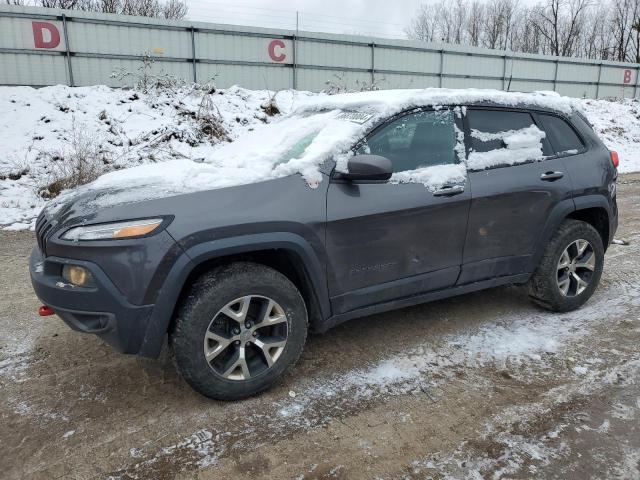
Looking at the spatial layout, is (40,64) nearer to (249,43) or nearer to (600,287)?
(249,43)

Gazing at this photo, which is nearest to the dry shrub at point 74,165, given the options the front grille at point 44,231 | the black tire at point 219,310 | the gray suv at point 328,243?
the front grille at point 44,231

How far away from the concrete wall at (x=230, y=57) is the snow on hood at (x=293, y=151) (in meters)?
7.31

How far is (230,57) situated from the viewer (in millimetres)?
16375

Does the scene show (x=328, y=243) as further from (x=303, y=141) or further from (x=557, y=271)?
(x=557, y=271)

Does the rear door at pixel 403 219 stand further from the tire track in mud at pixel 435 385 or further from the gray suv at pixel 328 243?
the tire track in mud at pixel 435 385

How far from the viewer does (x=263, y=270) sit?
9.57ft

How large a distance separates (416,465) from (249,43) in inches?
642

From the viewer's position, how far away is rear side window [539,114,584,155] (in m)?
4.10

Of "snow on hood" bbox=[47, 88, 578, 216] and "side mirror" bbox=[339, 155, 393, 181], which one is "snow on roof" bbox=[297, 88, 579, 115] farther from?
"side mirror" bbox=[339, 155, 393, 181]

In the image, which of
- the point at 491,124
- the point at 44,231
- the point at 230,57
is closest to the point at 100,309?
the point at 44,231

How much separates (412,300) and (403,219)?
0.59 m

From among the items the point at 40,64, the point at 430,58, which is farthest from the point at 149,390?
the point at 430,58

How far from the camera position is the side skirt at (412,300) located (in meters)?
3.22

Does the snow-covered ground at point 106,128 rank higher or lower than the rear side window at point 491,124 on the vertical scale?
lower
